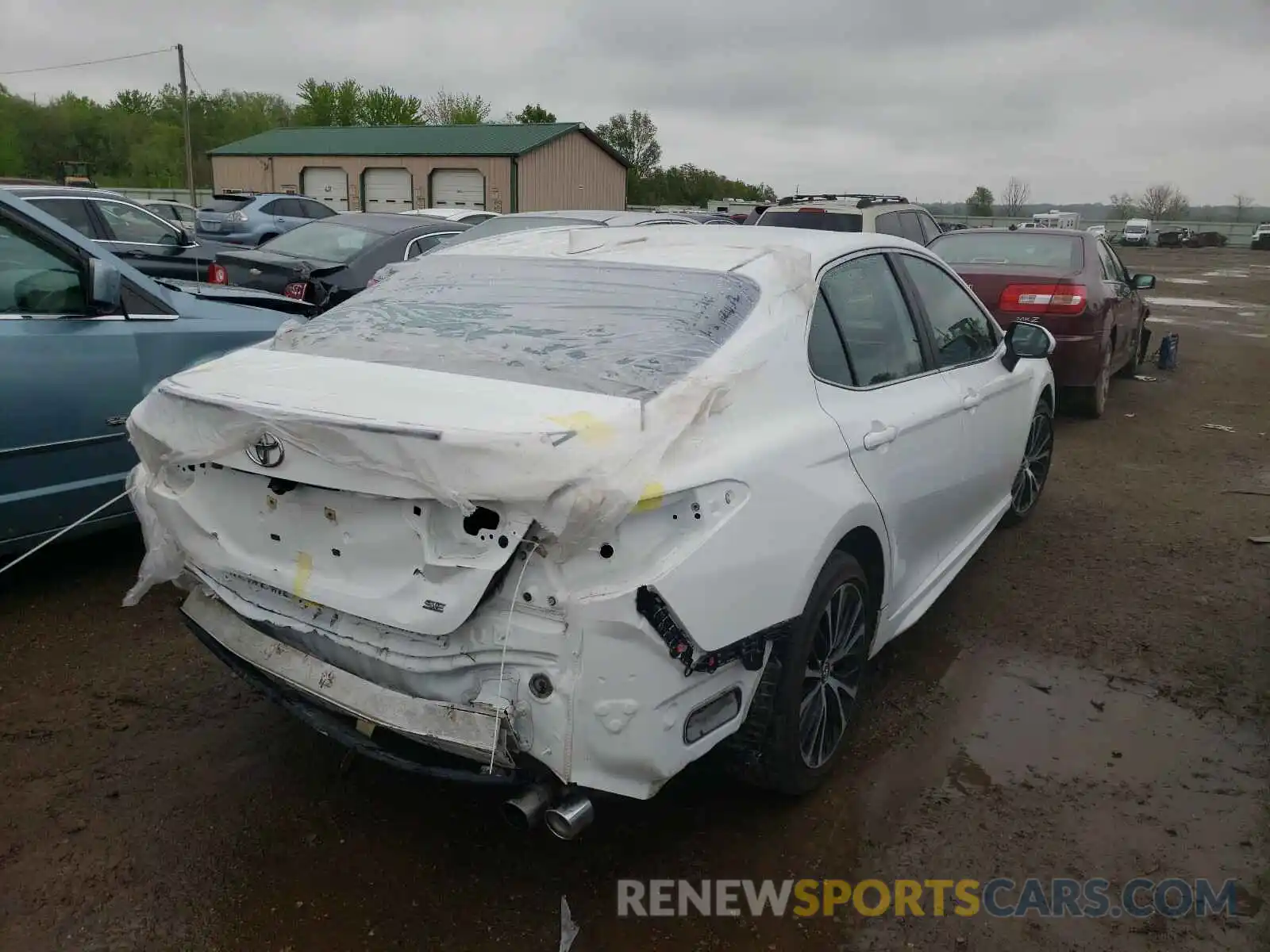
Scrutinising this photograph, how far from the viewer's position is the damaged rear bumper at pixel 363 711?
7.51ft

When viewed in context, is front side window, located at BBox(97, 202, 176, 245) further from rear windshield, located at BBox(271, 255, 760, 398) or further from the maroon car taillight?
rear windshield, located at BBox(271, 255, 760, 398)

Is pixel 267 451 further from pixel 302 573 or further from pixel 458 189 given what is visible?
pixel 458 189

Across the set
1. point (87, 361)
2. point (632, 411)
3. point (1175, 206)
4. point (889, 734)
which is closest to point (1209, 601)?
point (889, 734)

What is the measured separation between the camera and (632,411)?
7.74 ft

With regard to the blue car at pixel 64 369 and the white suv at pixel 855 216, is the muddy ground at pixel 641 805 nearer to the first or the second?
the blue car at pixel 64 369

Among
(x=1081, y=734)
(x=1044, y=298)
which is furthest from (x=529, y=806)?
(x=1044, y=298)

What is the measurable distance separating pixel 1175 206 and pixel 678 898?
9005cm

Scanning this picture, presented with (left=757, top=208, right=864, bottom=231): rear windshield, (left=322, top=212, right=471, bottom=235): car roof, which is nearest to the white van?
(left=757, top=208, right=864, bottom=231): rear windshield

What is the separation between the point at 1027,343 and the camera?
449 cm

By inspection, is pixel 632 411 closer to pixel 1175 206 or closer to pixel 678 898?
pixel 678 898

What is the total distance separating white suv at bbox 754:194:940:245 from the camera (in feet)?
37.6

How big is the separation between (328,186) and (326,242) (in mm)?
28988

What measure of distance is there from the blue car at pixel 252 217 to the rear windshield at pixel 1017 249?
443 inches

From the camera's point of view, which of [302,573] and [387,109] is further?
[387,109]
